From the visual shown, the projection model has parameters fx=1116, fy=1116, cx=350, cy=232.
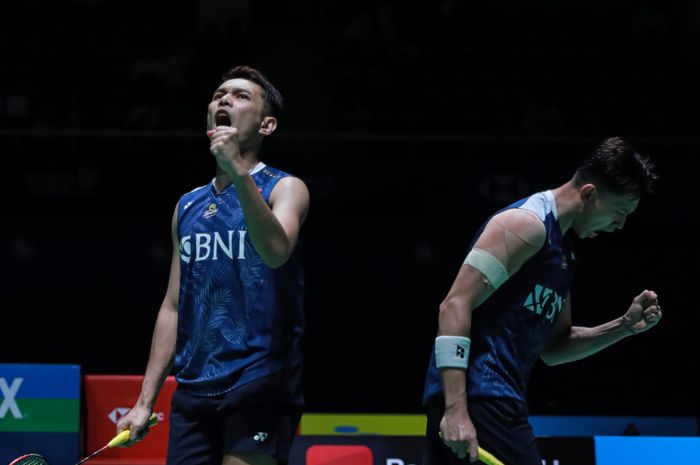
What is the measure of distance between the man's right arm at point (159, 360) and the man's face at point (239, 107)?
1.00ft

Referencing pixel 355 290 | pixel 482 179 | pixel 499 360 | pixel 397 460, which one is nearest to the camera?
pixel 499 360

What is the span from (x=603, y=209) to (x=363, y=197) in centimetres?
540

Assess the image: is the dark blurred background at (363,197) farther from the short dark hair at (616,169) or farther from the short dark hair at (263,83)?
the short dark hair at (616,169)

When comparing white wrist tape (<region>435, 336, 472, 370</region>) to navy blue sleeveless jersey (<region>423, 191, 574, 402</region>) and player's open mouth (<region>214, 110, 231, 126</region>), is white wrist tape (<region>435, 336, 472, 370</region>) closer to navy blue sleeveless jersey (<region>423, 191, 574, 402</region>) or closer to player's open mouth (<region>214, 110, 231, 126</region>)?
navy blue sleeveless jersey (<region>423, 191, 574, 402</region>)

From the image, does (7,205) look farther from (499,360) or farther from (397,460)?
(499,360)

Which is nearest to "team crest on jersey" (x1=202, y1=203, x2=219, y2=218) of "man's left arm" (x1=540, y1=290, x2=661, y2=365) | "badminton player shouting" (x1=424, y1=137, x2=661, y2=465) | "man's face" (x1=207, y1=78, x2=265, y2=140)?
"man's face" (x1=207, y1=78, x2=265, y2=140)

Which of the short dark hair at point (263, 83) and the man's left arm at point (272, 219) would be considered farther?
the short dark hair at point (263, 83)

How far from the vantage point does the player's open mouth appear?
3.17 m

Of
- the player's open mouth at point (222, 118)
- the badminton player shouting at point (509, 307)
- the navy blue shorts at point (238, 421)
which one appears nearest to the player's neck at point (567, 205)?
the badminton player shouting at point (509, 307)

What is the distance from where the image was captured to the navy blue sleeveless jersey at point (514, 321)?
3.13 metres

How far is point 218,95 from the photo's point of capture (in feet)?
10.7

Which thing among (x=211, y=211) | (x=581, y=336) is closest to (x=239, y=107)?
(x=211, y=211)

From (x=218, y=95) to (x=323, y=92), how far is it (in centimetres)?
712

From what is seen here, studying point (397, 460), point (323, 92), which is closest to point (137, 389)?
point (397, 460)
